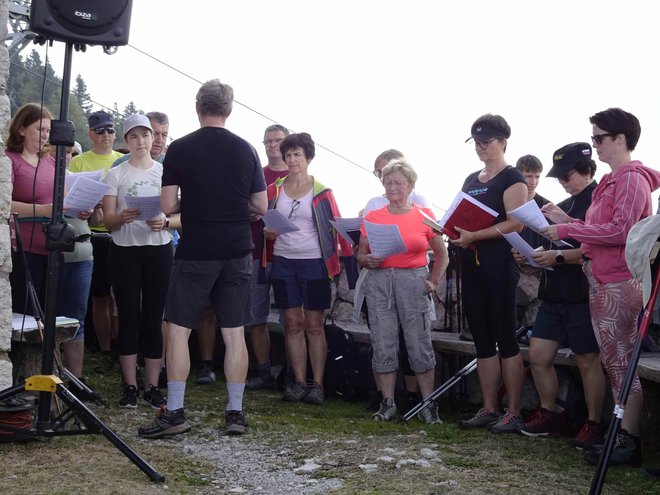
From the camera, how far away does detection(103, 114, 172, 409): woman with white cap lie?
17.0 feet

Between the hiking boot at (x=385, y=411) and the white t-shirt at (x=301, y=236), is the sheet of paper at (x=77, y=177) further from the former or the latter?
the hiking boot at (x=385, y=411)

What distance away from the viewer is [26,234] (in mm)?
4965

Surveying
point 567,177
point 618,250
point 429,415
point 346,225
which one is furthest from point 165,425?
point 567,177

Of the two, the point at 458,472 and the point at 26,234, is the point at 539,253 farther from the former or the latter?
the point at 26,234

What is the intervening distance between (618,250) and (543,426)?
3.87ft

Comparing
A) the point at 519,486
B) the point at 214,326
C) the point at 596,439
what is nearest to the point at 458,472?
the point at 519,486

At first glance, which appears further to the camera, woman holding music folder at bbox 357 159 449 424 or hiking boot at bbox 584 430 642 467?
woman holding music folder at bbox 357 159 449 424

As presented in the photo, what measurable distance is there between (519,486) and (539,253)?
139 cm

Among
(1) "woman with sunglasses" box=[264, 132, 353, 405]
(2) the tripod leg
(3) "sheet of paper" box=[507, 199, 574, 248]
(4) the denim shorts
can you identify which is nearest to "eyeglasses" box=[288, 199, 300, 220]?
(1) "woman with sunglasses" box=[264, 132, 353, 405]

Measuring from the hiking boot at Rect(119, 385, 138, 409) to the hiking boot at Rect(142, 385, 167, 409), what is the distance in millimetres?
73

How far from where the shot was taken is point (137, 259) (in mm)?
5203

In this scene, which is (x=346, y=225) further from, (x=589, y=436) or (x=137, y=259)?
(x=589, y=436)

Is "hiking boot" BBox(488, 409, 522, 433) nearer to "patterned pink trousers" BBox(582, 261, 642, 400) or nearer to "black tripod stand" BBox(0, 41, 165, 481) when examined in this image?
"patterned pink trousers" BBox(582, 261, 642, 400)

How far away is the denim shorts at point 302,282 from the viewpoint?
5.90 m
